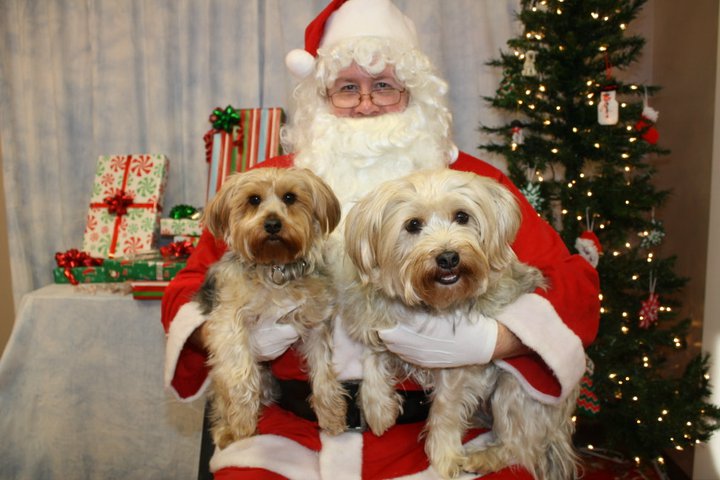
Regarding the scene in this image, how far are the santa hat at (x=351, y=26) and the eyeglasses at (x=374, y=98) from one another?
0.80ft

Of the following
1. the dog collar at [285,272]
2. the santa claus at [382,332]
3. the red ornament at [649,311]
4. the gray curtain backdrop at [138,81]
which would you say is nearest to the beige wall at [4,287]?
the gray curtain backdrop at [138,81]

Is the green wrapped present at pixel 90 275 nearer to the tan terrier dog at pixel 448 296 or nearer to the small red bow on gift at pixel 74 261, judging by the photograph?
the small red bow on gift at pixel 74 261

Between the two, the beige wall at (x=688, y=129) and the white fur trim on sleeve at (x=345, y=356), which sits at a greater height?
the beige wall at (x=688, y=129)

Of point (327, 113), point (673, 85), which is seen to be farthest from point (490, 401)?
point (673, 85)

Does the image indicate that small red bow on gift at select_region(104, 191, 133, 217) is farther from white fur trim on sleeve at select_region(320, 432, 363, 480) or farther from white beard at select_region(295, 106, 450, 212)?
white fur trim on sleeve at select_region(320, 432, 363, 480)

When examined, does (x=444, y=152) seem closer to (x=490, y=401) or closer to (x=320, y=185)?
(x=320, y=185)

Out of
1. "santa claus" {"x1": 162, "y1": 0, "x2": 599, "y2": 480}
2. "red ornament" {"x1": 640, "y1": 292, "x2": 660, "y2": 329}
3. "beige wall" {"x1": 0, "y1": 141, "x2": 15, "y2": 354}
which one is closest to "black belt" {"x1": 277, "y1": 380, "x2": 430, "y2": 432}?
"santa claus" {"x1": 162, "y1": 0, "x2": 599, "y2": 480}

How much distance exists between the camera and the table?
3279 mm

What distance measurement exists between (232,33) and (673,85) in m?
3.05

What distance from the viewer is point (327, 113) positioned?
2.51 metres

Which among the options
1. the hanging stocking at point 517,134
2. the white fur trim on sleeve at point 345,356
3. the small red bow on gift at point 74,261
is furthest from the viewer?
the small red bow on gift at point 74,261

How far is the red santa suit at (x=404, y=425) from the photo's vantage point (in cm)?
182

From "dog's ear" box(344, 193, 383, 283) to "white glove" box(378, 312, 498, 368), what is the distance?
0.22 meters

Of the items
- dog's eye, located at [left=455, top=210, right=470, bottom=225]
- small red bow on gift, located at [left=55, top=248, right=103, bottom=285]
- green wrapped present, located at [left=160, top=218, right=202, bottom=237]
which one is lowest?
small red bow on gift, located at [left=55, top=248, right=103, bottom=285]
